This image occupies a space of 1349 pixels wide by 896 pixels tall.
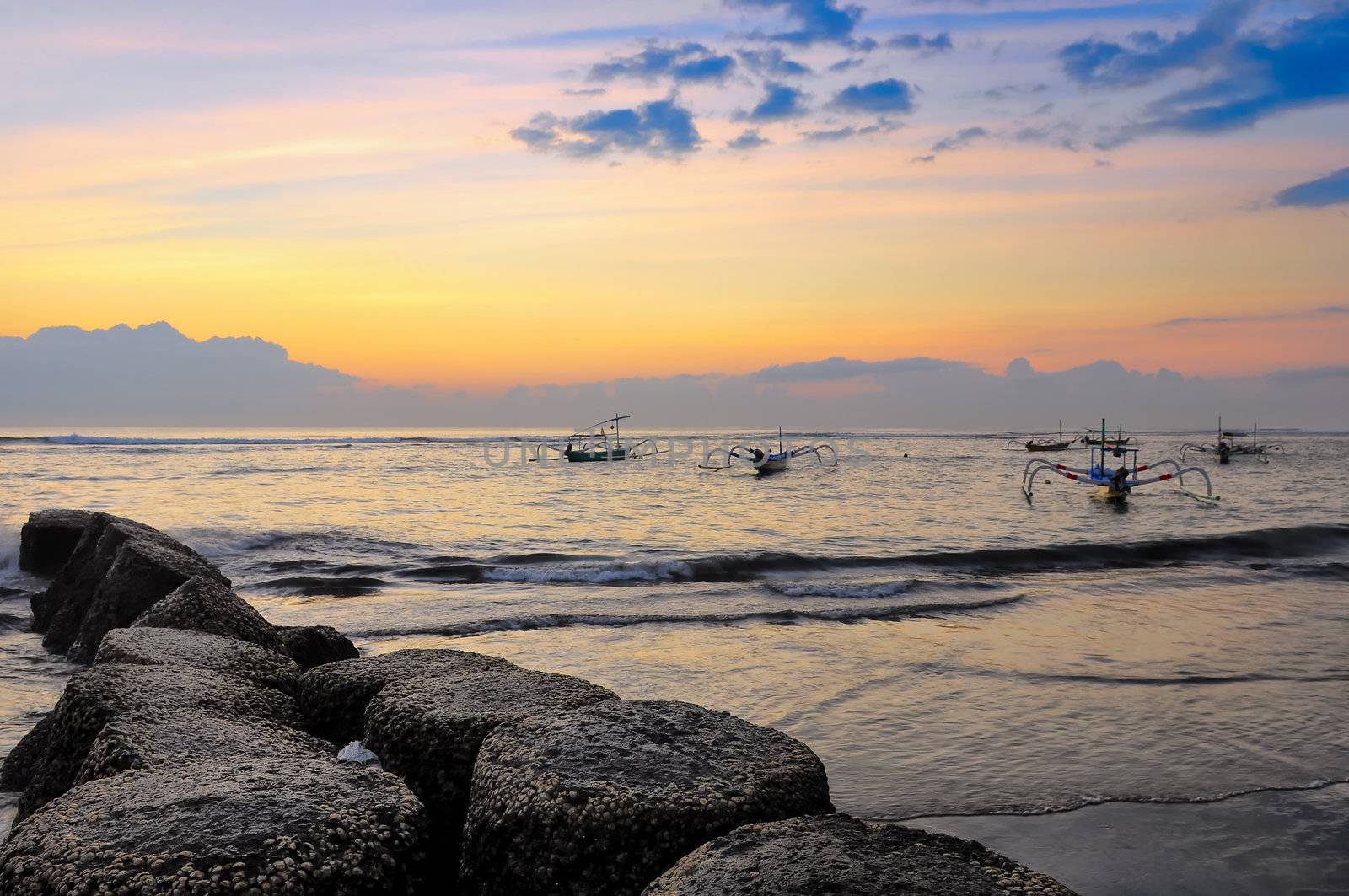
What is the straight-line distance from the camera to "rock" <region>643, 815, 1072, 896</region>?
2.94m

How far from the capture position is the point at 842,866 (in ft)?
9.99

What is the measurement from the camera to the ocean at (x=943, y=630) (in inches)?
244

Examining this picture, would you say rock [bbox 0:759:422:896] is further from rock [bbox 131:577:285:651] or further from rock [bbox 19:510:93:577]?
rock [bbox 19:510:93:577]

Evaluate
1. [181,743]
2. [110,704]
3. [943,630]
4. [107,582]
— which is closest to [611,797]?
[181,743]

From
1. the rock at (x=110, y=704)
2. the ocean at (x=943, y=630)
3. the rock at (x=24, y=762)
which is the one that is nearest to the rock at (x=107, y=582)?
the ocean at (x=943, y=630)

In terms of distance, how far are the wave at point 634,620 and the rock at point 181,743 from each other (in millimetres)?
7435

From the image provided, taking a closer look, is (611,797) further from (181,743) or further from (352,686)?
(352,686)

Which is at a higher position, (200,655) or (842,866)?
(842,866)

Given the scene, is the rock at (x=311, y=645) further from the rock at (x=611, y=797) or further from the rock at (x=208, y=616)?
the rock at (x=611, y=797)

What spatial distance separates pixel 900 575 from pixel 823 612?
4768 millimetres

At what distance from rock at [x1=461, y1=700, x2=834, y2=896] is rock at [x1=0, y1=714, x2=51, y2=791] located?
3.72 meters

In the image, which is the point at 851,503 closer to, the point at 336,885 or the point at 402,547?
the point at 402,547

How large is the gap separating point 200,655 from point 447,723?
2.69 meters

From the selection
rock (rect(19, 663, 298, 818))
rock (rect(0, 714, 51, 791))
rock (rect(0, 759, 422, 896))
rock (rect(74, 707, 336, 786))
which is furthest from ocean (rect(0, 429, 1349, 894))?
rock (rect(0, 759, 422, 896))
